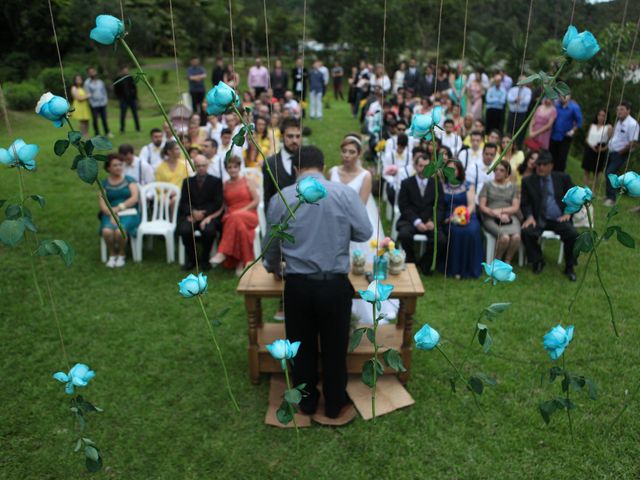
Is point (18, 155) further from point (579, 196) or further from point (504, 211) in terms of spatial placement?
point (504, 211)

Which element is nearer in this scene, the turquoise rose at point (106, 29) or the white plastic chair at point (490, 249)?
the turquoise rose at point (106, 29)

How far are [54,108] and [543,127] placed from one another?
27.0 feet

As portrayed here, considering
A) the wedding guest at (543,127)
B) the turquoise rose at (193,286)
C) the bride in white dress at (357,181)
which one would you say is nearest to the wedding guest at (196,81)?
the wedding guest at (543,127)

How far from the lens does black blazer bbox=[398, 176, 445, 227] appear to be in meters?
5.82

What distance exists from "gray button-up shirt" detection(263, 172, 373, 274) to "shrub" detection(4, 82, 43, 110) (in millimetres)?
12582

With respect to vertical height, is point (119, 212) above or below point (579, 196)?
below

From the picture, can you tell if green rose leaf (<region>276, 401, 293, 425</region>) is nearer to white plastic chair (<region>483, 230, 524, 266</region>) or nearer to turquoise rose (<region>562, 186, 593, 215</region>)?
turquoise rose (<region>562, 186, 593, 215</region>)

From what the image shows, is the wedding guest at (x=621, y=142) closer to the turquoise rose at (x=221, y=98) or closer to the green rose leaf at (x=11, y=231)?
the turquoise rose at (x=221, y=98)

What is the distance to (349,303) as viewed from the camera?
10.3 ft

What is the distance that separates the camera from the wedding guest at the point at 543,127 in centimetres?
835

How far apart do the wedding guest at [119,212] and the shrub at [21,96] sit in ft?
29.0

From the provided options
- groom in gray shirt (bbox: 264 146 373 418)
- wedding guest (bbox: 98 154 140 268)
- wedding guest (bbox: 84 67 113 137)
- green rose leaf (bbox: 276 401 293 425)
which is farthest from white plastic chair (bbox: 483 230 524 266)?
wedding guest (bbox: 84 67 113 137)

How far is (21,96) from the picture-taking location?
13336 millimetres

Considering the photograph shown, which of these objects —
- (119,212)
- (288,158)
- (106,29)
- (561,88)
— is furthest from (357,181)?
(106,29)
